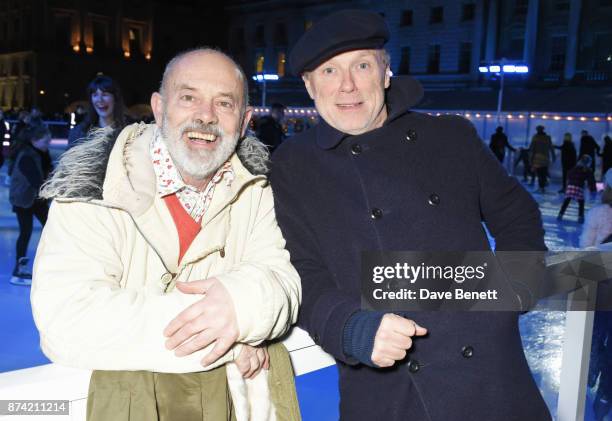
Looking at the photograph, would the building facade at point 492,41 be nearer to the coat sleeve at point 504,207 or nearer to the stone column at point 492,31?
the stone column at point 492,31

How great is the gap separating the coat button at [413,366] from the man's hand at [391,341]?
5.3 inches

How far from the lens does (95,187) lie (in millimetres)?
1121

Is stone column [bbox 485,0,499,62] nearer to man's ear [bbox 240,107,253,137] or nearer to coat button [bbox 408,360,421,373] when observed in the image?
man's ear [bbox 240,107,253,137]

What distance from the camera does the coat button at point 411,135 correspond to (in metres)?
1.51

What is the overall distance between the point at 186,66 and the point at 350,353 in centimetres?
77

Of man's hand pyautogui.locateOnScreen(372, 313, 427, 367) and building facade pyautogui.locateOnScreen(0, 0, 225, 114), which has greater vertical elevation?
building facade pyautogui.locateOnScreen(0, 0, 225, 114)

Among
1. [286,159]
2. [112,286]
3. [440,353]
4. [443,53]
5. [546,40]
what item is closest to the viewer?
[112,286]

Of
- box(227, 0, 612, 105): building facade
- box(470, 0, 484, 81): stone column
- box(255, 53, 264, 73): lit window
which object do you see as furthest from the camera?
box(255, 53, 264, 73): lit window

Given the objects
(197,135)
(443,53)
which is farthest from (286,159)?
(443,53)

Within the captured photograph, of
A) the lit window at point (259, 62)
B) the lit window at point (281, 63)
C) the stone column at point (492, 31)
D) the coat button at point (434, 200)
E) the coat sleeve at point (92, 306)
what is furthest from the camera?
the lit window at point (259, 62)

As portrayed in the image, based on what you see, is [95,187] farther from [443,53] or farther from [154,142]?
[443,53]

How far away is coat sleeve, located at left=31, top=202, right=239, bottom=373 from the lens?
3.43 ft

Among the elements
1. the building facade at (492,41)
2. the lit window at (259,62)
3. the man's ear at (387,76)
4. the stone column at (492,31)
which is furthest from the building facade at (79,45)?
the man's ear at (387,76)

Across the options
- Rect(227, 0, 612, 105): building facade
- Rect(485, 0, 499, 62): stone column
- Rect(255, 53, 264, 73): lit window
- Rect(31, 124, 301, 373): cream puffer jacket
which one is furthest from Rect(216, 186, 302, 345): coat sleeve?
Rect(255, 53, 264, 73): lit window
